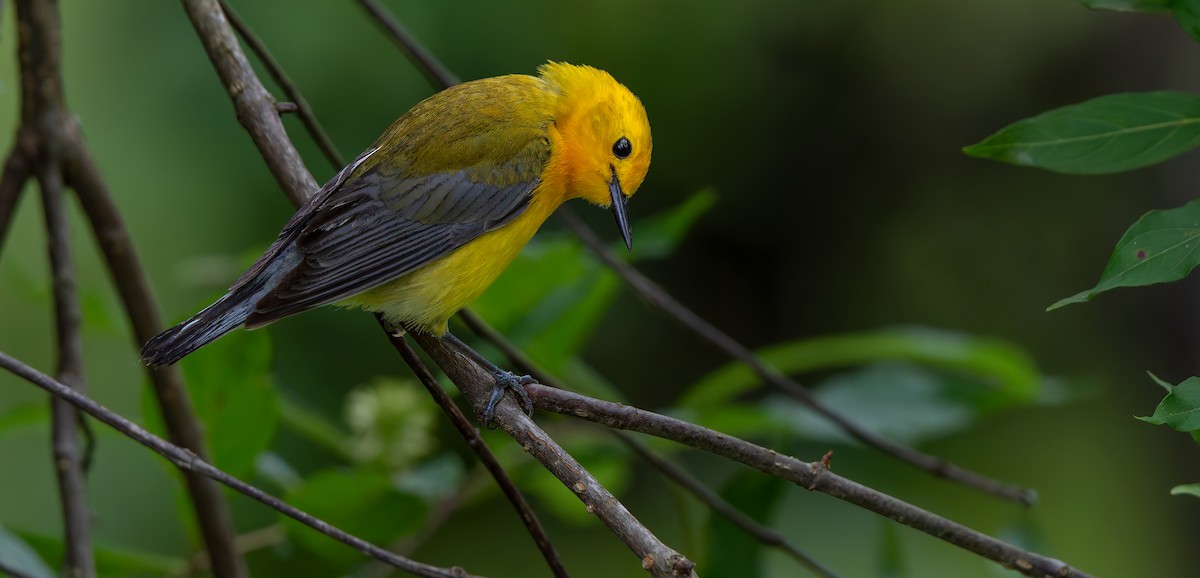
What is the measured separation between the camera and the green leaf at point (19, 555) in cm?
248

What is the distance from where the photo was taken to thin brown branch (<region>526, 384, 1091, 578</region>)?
1797mm

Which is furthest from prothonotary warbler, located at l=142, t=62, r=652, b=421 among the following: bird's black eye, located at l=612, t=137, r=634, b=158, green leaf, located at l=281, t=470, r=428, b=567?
green leaf, located at l=281, t=470, r=428, b=567

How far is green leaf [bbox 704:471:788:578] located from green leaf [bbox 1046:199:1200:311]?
1.24 meters

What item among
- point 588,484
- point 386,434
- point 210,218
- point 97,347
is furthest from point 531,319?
point 97,347

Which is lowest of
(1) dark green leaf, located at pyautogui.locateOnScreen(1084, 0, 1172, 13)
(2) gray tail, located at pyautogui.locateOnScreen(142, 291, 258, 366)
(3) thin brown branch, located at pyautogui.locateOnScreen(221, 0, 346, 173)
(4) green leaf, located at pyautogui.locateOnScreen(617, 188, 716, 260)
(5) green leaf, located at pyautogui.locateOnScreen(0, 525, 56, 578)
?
(5) green leaf, located at pyautogui.locateOnScreen(0, 525, 56, 578)

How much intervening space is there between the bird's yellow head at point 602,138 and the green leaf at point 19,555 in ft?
4.94

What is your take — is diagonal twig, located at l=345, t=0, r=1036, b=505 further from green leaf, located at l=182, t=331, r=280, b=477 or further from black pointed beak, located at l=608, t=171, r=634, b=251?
green leaf, located at l=182, t=331, r=280, b=477

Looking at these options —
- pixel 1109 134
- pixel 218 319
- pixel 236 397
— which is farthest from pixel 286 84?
pixel 1109 134

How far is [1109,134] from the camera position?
1740 mm

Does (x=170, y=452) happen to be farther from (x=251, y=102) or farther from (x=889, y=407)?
(x=889, y=407)

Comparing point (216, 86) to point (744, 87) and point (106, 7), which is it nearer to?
point (106, 7)

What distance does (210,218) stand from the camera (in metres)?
4.75

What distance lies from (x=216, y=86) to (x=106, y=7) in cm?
56

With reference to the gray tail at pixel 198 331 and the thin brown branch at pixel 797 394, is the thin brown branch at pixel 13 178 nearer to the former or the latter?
the gray tail at pixel 198 331
